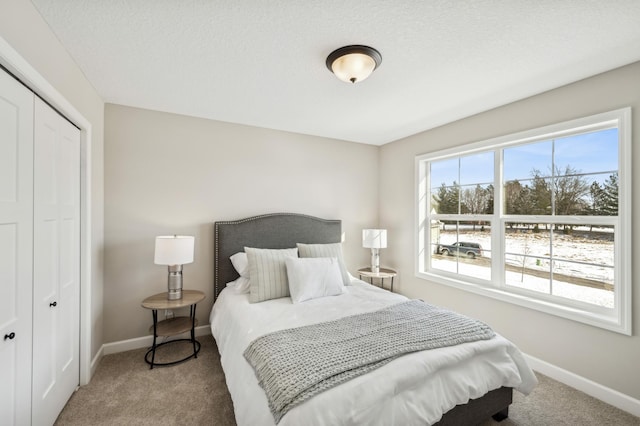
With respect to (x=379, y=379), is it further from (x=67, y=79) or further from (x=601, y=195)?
(x=67, y=79)

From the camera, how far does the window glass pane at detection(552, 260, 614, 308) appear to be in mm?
2145

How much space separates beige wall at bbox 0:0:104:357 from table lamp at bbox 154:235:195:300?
1.66ft

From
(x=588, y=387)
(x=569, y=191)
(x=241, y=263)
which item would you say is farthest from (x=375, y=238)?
(x=588, y=387)

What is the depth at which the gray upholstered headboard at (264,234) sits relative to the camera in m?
2.99

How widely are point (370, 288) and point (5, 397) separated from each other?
98.8 inches

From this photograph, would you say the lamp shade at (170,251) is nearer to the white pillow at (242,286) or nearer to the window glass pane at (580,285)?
the white pillow at (242,286)

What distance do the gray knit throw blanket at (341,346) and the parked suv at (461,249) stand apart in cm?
126

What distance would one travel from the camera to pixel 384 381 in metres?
1.33

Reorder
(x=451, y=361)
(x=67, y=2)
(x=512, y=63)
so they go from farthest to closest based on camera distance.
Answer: (x=512, y=63) → (x=451, y=361) → (x=67, y=2)

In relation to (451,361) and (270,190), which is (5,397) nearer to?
(451,361)

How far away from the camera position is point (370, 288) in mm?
2838

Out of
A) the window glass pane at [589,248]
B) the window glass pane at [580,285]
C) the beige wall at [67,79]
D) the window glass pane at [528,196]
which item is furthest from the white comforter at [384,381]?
the window glass pane at [528,196]

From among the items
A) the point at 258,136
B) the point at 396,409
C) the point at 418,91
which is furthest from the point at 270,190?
the point at 396,409

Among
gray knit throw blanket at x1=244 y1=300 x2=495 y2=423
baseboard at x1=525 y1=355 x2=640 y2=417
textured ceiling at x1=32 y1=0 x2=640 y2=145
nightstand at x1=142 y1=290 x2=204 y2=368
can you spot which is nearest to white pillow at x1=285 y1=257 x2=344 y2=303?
gray knit throw blanket at x1=244 y1=300 x2=495 y2=423
